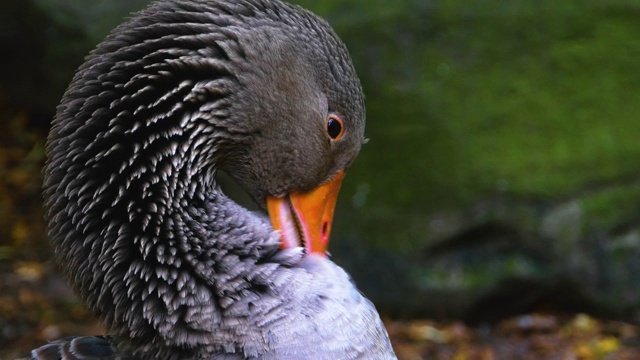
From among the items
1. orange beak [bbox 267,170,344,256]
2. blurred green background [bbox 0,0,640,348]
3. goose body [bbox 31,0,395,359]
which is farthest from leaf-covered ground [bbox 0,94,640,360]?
goose body [bbox 31,0,395,359]

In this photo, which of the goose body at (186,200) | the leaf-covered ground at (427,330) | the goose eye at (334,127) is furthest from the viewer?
the leaf-covered ground at (427,330)

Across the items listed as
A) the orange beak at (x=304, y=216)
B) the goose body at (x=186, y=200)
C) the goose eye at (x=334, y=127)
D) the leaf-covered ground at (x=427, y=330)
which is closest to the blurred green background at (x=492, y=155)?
the leaf-covered ground at (x=427, y=330)

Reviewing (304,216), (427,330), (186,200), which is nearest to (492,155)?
(427,330)

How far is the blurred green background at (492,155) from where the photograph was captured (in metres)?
6.75

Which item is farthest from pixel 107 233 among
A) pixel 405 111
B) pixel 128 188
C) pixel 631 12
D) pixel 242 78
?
pixel 631 12

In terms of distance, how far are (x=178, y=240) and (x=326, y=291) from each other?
615mm

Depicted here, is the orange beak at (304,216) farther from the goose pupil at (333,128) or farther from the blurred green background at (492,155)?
the blurred green background at (492,155)

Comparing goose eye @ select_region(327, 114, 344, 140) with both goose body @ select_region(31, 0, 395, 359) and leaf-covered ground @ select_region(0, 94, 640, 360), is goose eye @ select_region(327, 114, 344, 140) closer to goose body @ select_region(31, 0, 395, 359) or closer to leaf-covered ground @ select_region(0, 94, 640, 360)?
goose body @ select_region(31, 0, 395, 359)

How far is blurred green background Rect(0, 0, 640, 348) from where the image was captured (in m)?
6.75

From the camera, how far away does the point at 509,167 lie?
6766 millimetres

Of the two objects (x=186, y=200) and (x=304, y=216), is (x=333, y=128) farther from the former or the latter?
(x=186, y=200)

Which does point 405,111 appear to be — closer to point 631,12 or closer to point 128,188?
point 631,12

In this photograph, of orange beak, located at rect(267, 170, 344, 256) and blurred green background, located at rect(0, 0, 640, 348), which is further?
blurred green background, located at rect(0, 0, 640, 348)

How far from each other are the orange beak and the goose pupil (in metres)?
0.22
